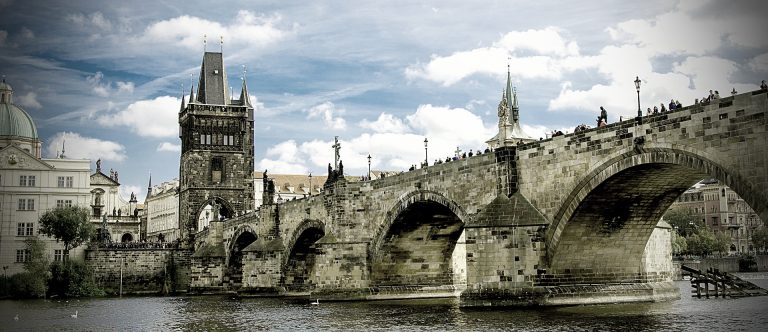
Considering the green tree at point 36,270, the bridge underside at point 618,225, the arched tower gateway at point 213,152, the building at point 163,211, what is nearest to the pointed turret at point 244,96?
the arched tower gateway at point 213,152

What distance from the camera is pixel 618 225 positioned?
34.2 meters

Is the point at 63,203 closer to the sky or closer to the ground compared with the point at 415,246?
closer to the sky

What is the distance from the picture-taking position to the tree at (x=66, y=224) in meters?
70.2

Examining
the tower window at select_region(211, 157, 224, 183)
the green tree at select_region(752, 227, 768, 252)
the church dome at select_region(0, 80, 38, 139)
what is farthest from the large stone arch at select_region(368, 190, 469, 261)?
the green tree at select_region(752, 227, 768, 252)

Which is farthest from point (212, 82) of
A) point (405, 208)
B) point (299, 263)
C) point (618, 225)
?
point (618, 225)

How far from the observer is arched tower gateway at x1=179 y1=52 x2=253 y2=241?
99938 mm

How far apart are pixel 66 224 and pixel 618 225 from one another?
166ft

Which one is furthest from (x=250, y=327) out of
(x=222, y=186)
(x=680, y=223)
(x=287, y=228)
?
(x=680, y=223)

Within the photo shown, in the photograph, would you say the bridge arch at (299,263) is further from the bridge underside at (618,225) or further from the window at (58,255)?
the bridge underside at (618,225)

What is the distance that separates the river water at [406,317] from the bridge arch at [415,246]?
9.24 ft

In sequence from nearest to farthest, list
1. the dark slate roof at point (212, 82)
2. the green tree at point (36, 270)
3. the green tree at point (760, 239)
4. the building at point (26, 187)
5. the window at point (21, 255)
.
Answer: the green tree at point (36, 270) → the building at point (26, 187) → the window at point (21, 255) → the dark slate roof at point (212, 82) → the green tree at point (760, 239)

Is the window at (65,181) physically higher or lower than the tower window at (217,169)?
lower

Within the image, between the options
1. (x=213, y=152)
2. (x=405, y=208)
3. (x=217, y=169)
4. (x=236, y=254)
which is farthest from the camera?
(x=217, y=169)

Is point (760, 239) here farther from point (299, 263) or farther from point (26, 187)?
point (26, 187)
